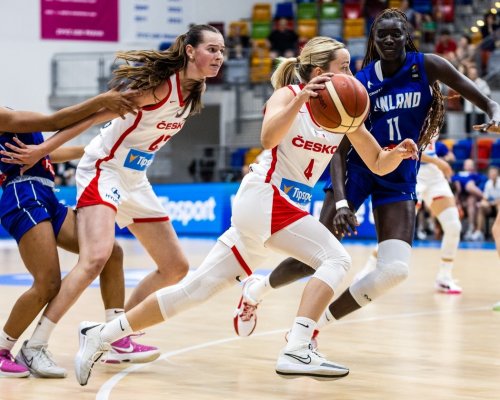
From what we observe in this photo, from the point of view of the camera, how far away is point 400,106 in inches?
235

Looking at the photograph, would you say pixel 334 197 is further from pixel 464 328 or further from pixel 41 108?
pixel 41 108

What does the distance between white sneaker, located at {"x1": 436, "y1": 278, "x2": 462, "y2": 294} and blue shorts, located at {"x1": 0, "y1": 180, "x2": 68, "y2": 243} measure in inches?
196

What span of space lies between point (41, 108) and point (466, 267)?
13.6 m

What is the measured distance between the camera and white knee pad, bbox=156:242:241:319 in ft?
17.0

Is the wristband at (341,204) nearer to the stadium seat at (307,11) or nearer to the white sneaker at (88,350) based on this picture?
the white sneaker at (88,350)

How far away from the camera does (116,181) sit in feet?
19.0

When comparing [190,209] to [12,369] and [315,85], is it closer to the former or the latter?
[12,369]

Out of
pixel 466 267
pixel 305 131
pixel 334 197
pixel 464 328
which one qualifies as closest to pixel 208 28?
pixel 305 131

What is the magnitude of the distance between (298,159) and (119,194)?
110 cm

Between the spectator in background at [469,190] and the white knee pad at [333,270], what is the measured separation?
1208 cm

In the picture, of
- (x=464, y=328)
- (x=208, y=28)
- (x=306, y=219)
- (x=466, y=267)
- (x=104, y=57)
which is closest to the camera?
(x=306, y=219)

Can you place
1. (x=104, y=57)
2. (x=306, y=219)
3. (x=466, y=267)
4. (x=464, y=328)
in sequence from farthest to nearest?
(x=104, y=57) < (x=466, y=267) < (x=464, y=328) < (x=306, y=219)

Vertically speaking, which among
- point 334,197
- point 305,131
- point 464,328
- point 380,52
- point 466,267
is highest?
point 380,52

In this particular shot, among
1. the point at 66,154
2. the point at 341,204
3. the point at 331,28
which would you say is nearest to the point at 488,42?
the point at 331,28
